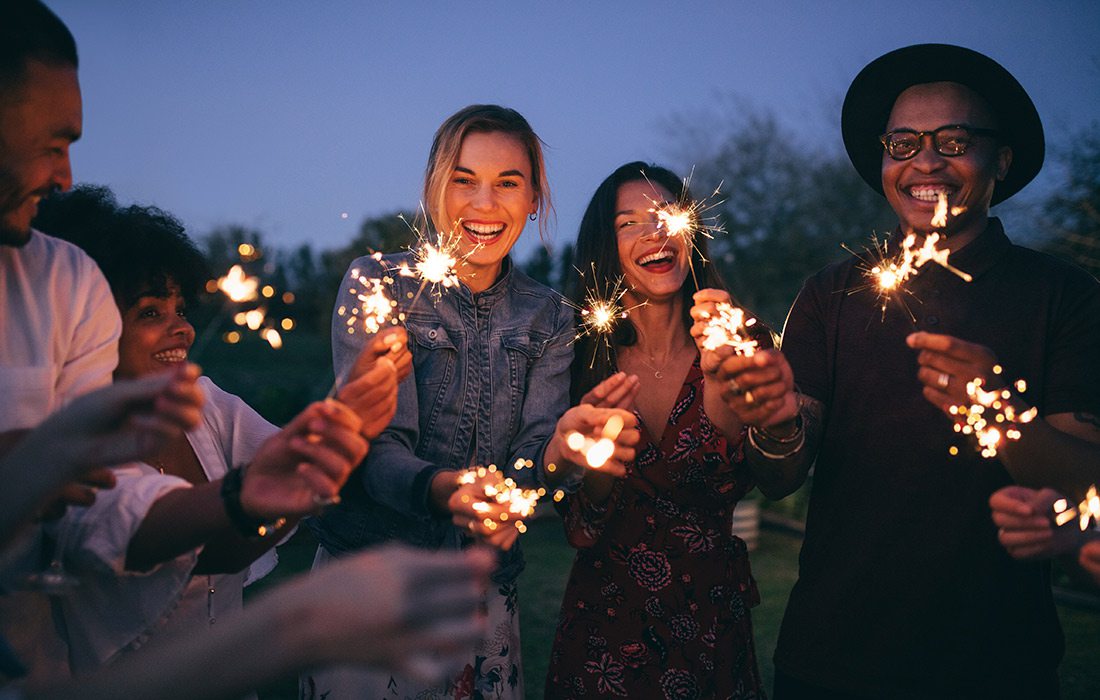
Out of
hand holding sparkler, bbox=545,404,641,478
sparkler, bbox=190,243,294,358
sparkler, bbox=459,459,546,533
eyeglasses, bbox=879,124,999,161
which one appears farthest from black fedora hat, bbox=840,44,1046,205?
sparkler, bbox=190,243,294,358

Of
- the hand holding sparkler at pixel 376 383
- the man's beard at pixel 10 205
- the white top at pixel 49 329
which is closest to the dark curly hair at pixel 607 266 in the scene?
the hand holding sparkler at pixel 376 383

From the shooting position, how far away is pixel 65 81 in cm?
209

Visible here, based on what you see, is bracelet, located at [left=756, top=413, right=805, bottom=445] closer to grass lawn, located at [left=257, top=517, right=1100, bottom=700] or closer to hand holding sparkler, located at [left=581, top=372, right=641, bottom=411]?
hand holding sparkler, located at [left=581, top=372, right=641, bottom=411]

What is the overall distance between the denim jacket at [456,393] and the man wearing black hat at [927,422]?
3.24 feet

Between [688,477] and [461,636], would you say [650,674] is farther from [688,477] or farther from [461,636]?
[461,636]

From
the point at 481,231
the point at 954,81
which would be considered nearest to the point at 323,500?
the point at 481,231

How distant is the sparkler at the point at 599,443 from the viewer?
2.59 metres

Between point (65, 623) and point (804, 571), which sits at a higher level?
point (804, 571)

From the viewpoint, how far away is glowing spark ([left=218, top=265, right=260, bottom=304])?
8.81 feet

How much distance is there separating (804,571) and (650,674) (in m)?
0.80

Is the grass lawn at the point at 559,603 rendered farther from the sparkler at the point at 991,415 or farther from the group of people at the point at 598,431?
the sparkler at the point at 991,415

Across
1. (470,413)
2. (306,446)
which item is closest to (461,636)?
(306,446)

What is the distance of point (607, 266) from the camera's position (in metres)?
3.76

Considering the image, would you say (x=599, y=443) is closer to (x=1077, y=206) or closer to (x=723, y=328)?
(x=723, y=328)
